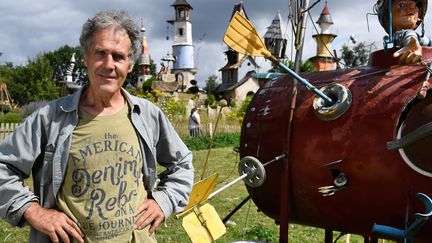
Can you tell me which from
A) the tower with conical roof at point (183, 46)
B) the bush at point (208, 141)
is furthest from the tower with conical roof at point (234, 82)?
the bush at point (208, 141)

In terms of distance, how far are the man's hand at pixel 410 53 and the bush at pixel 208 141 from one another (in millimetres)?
11623

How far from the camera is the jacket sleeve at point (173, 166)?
2.02 m

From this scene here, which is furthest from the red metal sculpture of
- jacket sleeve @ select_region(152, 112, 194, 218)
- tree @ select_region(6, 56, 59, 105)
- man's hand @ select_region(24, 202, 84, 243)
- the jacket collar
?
tree @ select_region(6, 56, 59, 105)

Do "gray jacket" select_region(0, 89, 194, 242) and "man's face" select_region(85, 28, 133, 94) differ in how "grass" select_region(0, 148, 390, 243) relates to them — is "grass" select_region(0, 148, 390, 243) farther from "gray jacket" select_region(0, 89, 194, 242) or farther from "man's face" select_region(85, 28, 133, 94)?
"man's face" select_region(85, 28, 133, 94)

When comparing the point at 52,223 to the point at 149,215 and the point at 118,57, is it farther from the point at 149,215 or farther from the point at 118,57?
the point at 118,57

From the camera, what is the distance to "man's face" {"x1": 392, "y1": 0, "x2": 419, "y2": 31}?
2496mm

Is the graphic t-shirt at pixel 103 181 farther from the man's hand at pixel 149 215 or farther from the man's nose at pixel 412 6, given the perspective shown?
the man's nose at pixel 412 6

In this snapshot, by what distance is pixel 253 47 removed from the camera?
7.98 ft

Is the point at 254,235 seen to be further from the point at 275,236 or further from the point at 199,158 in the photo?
the point at 199,158

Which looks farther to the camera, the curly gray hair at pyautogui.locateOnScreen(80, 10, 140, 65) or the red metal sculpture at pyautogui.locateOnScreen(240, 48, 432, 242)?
the red metal sculpture at pyautogui.locateOnScreen(240, 48, 432, 242)

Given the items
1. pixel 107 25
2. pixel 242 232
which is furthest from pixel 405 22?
pixel 242 232

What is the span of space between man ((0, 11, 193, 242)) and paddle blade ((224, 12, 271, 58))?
630mm

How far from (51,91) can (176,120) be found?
22.3m

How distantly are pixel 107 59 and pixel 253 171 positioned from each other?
3.81ft
